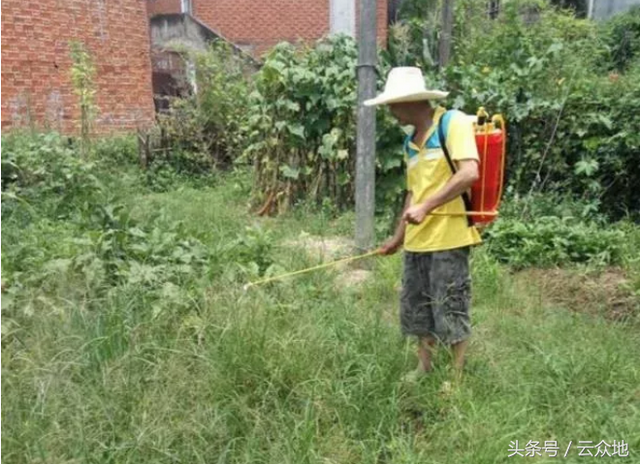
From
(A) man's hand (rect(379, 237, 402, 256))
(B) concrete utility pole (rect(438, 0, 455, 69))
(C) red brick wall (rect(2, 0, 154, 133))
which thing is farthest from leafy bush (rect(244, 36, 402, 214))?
(C) red brick wall (rect(2, 0, 154, 133))

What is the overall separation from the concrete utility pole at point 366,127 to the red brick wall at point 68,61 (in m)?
5.89

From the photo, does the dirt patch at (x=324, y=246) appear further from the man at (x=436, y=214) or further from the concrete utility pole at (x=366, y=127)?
the man at (x=436, y=214)

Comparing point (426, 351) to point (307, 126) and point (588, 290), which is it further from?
point (307, 126)

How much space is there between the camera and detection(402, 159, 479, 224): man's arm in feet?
9.16

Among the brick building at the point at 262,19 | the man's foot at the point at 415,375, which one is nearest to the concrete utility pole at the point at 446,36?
the man's foot at the point at 415,375

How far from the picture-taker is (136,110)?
1078 cm

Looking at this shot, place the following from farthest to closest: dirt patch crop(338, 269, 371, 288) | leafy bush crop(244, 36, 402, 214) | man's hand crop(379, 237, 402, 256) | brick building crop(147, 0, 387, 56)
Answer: brick building crop(147, 0, 387, 56) < leafy bush crop(244, 36, 402, 214) < dirt patch crop(338, 269, 371, 288) < man's hand crop(379, 237, 402, 256)

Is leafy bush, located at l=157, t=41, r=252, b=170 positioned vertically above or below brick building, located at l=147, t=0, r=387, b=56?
below

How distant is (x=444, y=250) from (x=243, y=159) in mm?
5539

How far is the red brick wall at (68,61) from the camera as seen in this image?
9.01m

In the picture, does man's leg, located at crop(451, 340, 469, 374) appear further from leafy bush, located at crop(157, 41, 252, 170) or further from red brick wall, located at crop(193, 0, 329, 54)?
red brick wall, located at crop(193, 0, 329, 54)

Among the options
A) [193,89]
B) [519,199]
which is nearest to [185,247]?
[519,199]

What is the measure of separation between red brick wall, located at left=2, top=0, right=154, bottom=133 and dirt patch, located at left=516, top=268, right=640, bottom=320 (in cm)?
722

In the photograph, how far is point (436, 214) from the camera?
298cm
